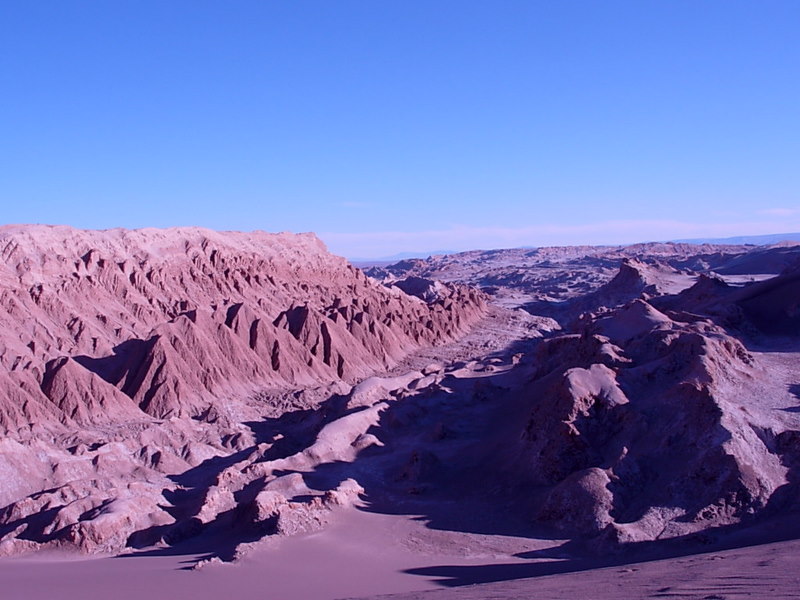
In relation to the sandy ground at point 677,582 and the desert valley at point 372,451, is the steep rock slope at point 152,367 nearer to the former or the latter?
the desert valley at point 372,451

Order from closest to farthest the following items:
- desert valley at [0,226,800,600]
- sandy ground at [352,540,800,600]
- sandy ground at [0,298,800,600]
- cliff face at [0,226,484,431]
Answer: sandy ground at [352,540,800,600], sandy ground at [0,298,800,600], desert valley at [0,226,800,600], cliff face at [0,226,484,431]

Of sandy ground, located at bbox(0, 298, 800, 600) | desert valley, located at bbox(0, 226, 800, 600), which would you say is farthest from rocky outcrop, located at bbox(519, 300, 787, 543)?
sandy ground, located at bbox(0, 298, 800, 600)

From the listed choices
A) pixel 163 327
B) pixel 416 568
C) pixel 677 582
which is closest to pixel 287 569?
pixel 416 568

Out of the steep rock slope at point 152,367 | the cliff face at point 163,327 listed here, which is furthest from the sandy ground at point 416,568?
the cliff face at point 163,327

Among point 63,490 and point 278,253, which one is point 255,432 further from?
point 278,253

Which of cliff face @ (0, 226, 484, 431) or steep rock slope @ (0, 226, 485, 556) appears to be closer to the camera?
steep rock slope @ (0, 226, 485, 556)

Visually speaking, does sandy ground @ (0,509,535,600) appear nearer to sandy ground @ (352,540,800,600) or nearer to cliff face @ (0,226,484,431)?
sandy ground @ (352,540,800,600)
